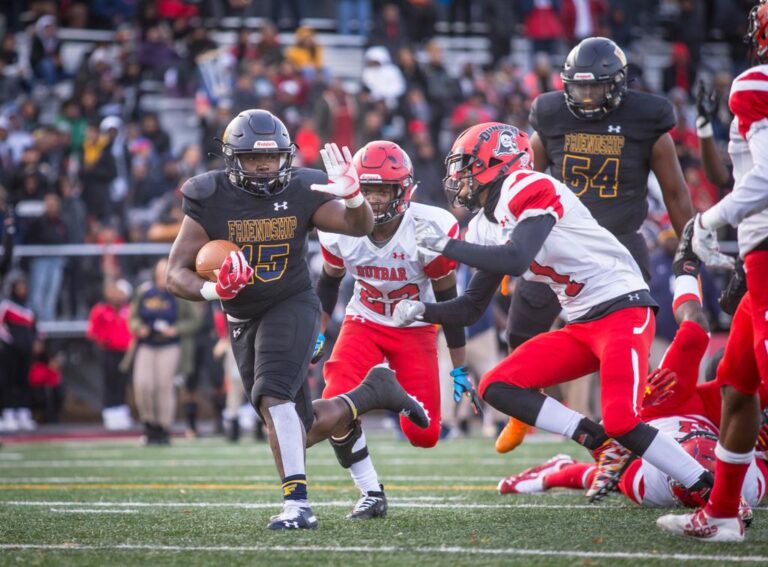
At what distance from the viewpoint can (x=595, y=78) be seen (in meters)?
6.06

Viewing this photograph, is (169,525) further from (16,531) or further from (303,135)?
(303,135)

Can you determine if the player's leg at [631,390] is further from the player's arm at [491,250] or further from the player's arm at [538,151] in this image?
the player's arm at [538,151]

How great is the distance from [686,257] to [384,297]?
169 cm

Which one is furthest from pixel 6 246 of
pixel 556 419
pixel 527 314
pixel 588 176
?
pixel 556 419

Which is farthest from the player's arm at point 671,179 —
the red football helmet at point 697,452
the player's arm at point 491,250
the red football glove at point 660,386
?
the player's arm at point 491,250

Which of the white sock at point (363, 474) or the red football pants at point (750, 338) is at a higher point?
the red football pants at point (750, 338)

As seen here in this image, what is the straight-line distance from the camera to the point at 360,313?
20.7 feet

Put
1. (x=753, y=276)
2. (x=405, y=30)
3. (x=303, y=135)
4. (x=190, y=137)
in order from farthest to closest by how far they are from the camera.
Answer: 1. (x=405, y=30)
2. (x=190, y=137)
3. (x=303, y=135)
4. (x=753, y=276)

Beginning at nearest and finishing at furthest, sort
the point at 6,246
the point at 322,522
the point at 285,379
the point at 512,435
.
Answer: the point at 285,379, the point at 322,522, the point at 512,435, the point at 6,246

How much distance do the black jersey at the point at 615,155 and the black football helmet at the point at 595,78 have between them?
85mm

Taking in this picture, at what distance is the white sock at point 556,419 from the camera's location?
5.33 m

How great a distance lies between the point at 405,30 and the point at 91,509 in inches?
469

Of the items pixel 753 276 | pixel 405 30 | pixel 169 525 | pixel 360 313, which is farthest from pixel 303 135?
pixel 753 276

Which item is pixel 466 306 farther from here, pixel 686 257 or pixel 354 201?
pixel 686 257
